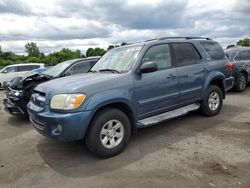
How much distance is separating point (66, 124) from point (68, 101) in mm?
346

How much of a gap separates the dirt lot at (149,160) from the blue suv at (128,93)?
0.39 m

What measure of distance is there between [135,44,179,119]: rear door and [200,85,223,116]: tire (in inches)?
43.6

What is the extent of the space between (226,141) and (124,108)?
6.43ft

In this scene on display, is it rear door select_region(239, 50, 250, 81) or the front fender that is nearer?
the front fender

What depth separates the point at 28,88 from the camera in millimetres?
6758

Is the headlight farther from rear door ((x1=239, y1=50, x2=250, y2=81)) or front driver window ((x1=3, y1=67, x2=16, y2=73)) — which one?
front driver window ((x1=3, y1=67, x2=16, y2=73))

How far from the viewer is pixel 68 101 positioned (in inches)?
156

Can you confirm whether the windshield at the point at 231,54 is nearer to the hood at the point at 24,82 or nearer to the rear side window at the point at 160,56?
the rear side window at the point at 160,56

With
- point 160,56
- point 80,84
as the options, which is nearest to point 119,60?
point 160,56

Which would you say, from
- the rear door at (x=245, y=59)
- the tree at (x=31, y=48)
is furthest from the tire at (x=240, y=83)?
the tree at (x=31, y=48)

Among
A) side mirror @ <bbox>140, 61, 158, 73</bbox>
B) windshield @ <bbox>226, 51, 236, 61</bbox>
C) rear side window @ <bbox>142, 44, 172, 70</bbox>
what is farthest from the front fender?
windshield @ <bbox>226, 51, 236, 61</bbox>

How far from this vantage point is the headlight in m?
3.96

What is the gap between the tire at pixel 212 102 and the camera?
6207 mm

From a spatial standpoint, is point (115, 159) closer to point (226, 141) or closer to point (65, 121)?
point (65, 121)
